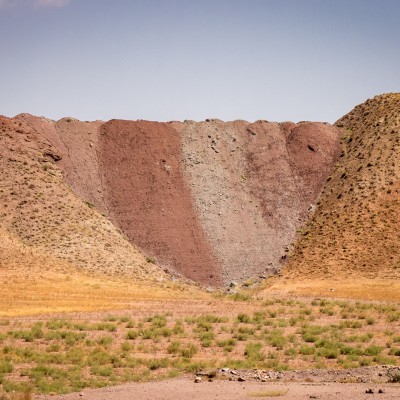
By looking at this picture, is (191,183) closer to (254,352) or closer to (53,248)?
(53,248)

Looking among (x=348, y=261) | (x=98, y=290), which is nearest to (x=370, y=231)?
(x=348, y=261)

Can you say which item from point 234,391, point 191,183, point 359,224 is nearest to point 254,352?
point 234,391

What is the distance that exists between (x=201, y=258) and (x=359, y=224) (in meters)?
16.8

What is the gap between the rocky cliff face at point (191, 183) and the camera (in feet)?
234

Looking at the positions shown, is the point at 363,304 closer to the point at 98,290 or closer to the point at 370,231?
the point at 98,290

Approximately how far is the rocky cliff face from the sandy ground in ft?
141

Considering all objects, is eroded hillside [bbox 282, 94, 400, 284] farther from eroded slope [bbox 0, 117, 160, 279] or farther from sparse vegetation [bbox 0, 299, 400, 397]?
sparse vegetation [bbox 0, 299, 400, 397]

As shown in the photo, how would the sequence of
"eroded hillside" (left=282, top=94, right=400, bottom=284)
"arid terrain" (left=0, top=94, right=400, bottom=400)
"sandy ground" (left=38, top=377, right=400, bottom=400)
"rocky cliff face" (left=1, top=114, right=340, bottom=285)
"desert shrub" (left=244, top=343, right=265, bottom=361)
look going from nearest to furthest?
1. "sandy ground" (left=38, top=377, right=400, bottom=400)
2. "arid terrain" (left=0, top=94, right=400, bottom=400)
3. "desert shrub" (left=244, top=343, right=265, bottom=361)
4. "eroded hillside" (left=282, top=94, right=400, bottom=284)
5. "rocky cliff face" (left=1, top=114, right=340, bottom=285)

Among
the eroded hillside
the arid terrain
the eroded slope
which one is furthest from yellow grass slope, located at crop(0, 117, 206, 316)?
the eroded hillside

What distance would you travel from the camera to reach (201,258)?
71.0 metres

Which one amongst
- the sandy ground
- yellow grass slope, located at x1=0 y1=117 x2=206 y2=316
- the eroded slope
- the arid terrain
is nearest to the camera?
the sandy ground

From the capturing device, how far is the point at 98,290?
Result: 177 ft

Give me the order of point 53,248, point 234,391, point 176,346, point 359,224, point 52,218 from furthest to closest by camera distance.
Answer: point 359,224
point 52,218
point 53,248
point 176,346
point 234,391

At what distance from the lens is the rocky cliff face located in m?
71.3
